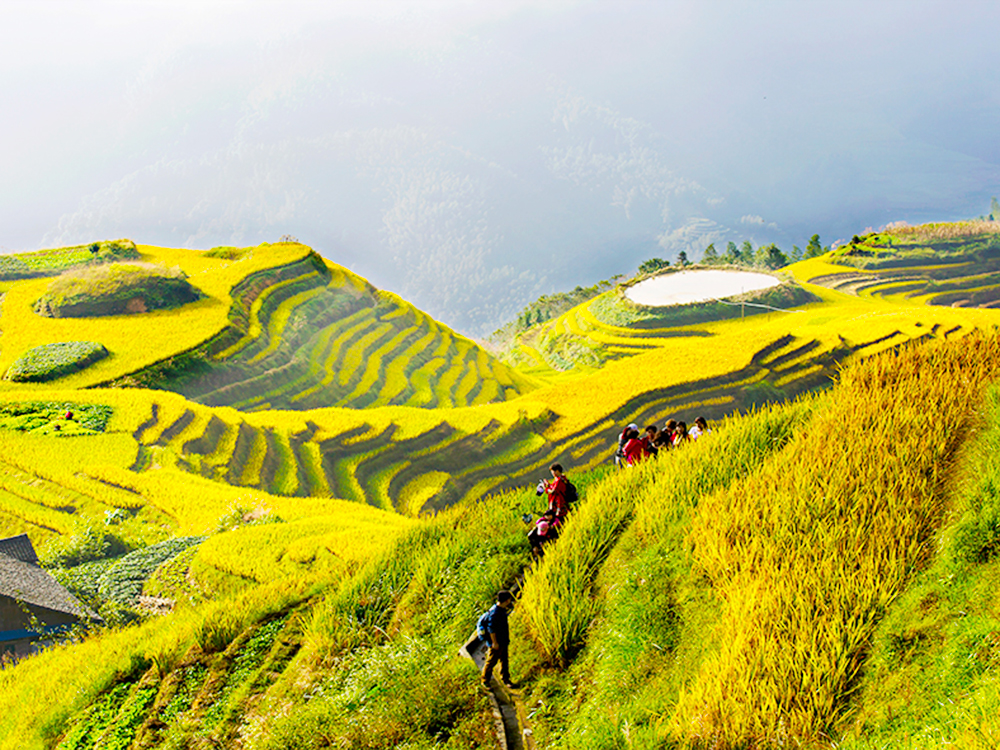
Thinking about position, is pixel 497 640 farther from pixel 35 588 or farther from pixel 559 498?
pixel 35 588

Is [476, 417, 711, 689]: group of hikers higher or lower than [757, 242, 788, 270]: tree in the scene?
lower

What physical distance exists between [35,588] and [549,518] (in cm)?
902

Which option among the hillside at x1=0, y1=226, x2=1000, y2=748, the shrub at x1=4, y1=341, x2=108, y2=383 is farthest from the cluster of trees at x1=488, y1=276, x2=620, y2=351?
the hillside at x1=0, y1=226, x2=1000, y2=748

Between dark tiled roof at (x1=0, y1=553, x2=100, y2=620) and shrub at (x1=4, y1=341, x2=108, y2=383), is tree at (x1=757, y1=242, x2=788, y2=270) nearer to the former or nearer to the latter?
shrub at (x1=4, y1=341, x2=108, y2=383)

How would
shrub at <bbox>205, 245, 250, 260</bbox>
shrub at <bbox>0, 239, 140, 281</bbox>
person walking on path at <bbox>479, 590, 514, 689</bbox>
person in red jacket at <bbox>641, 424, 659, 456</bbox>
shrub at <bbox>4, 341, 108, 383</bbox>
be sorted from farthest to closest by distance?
shrub at <bbox>205, 245, 250, 260</bbox> → shrub at <bbox>0, 239, 140, 281</bbox> → shrub at <bbox>4, 341, 108, 383</bbox> → person in red jacket at <bbox>641, 424, 659, 456</bbox> → person walking on path at <bbox>479, 590, 514, 689</bbox>

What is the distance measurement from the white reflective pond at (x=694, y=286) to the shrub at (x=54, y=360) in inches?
1269

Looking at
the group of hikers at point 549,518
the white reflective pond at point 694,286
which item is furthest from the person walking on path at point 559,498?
the white reflective pond at point 694,286

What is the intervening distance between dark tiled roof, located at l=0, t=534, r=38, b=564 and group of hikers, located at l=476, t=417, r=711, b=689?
9.57 m

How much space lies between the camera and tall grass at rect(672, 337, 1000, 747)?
349 cm

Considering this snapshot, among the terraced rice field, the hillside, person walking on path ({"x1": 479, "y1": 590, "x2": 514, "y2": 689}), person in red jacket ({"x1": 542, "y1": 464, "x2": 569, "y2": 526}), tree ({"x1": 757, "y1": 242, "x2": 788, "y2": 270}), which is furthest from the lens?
tree ({"x1": 757, "y1": 242, "x2": 788, "y2": 270})

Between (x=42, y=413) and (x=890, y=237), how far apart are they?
66.1 meters

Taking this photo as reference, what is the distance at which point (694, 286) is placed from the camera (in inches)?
1758

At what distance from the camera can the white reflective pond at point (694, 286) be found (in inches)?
1626

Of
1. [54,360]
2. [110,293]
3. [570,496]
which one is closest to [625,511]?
[570,496]
